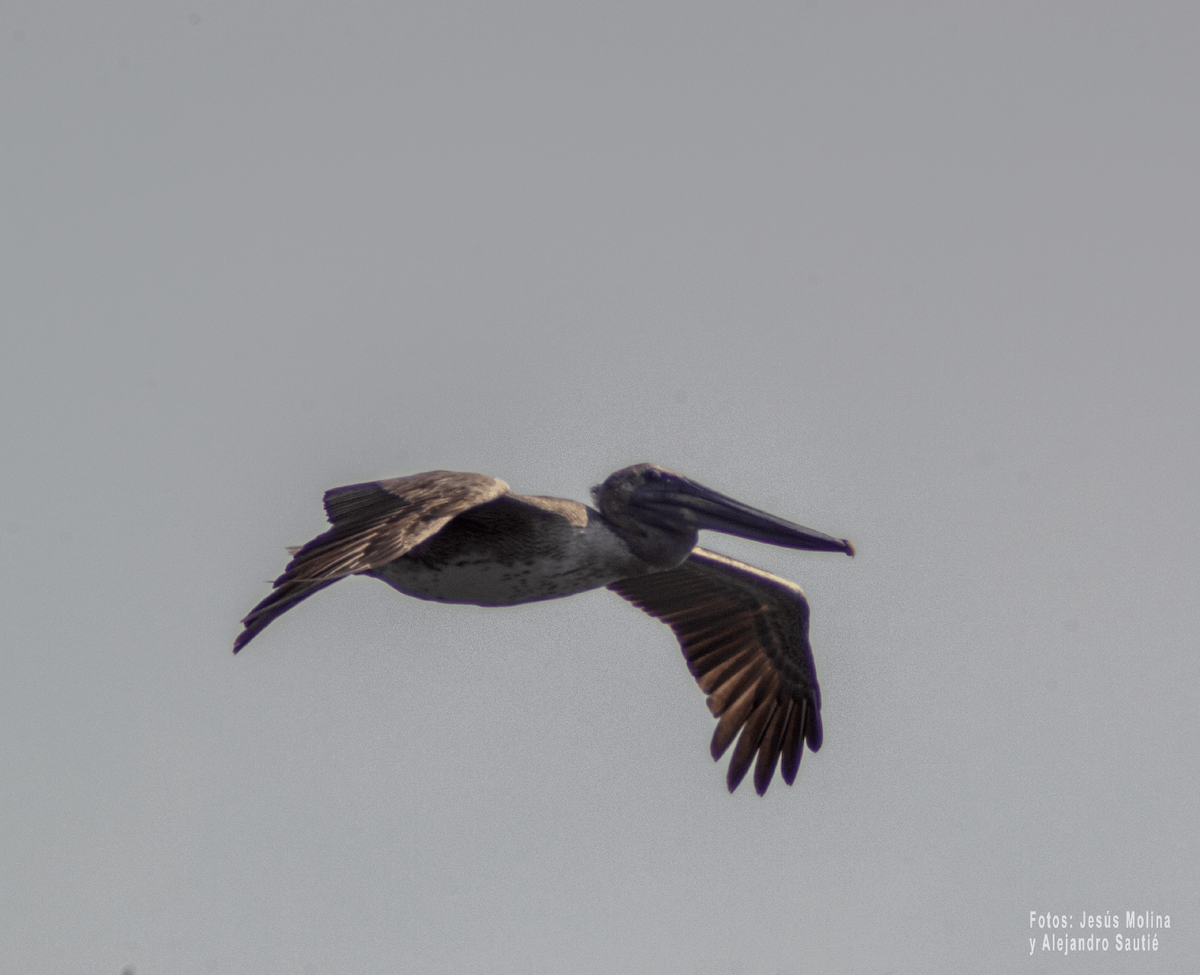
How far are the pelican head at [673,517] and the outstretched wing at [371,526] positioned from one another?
112 cm

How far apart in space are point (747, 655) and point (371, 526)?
16.4 ft

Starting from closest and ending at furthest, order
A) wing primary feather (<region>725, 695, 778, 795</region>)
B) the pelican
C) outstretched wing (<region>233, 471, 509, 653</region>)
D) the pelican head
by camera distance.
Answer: outstretched wing (<region>233, 471, 509, 653</region>) < the pelican < the pelican head < wing primary feather (<region>725, 695, 778, 795</region>)

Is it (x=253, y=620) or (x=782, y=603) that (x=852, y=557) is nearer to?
(x=782, y=603)

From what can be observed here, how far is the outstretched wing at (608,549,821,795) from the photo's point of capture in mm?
12648

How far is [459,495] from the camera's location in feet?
29.9

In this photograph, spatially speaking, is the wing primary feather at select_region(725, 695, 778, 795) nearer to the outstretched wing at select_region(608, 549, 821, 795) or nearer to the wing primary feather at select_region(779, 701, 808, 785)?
the outstretched wing at select_region(608, 549, 821, 795)

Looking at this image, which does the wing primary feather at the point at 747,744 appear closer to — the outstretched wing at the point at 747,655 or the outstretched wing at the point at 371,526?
the outstretched wing at the point at 747,655

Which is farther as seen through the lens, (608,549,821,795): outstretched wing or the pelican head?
(608,549,821,795): outstretched wing

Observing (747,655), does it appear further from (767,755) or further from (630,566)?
(630,566)

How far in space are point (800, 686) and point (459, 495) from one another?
481cm

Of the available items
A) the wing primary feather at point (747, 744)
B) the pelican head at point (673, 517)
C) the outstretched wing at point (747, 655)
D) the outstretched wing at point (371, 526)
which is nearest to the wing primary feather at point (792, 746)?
the outstretched wing at point (747, 655)

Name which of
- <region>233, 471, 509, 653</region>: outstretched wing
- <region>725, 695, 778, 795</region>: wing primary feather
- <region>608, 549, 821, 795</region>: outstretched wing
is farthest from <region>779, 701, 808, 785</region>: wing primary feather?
<region>233, 471, 509, 653</region>: outstretched wing

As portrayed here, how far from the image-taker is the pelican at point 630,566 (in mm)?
8727

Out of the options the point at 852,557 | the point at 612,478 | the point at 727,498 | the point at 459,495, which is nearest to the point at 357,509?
the point at 459,495
